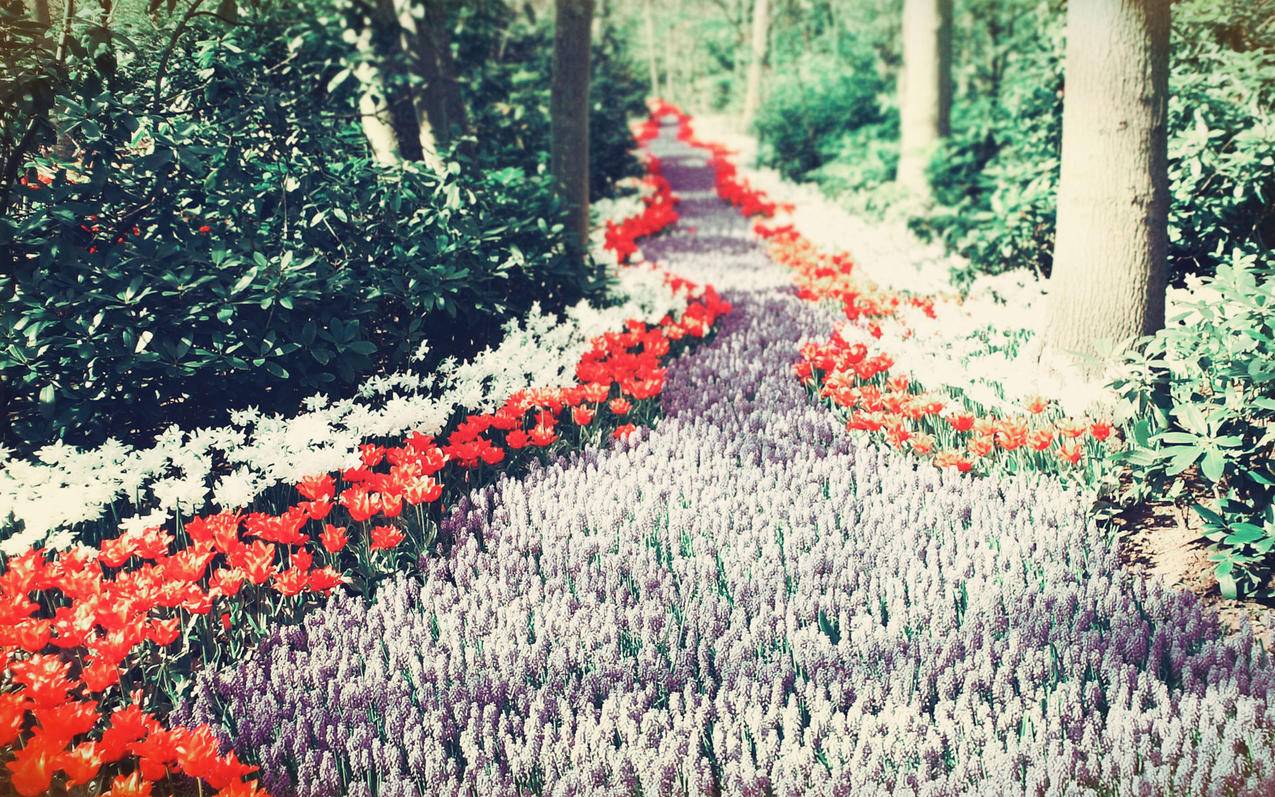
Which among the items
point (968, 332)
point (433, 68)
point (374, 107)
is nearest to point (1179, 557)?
point (968, 332)

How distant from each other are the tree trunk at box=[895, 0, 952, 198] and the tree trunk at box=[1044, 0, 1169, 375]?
6367 millimetres

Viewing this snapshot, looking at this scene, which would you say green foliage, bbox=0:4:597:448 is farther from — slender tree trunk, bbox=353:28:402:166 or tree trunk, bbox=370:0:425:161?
tree trunk, bbox=370:0:425:161

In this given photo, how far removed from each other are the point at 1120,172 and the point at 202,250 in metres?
4.62

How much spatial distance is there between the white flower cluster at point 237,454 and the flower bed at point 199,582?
0.03m

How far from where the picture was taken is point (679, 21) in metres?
50.5

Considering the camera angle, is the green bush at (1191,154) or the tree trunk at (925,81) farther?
the tree trunk at (925,81)

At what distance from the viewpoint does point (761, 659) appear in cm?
274

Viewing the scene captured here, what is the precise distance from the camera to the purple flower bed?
234 centimetres

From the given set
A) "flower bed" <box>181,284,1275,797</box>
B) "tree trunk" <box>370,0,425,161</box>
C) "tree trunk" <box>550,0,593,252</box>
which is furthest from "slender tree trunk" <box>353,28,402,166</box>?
"flower bed" <box>181,284,1275,797</box>

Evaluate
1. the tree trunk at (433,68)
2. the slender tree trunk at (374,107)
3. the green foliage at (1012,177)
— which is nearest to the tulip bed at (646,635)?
the slender tree trunk at (374,107)

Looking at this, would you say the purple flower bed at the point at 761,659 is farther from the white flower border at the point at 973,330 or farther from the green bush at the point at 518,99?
the green bush at the point at 518,99

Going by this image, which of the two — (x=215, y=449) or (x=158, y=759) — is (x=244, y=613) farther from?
(x=215, y=449)

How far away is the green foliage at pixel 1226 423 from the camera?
9.51ft

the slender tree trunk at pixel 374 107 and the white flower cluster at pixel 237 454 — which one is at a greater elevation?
the slender tree trunk at pixel 374 107
